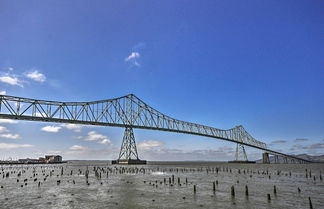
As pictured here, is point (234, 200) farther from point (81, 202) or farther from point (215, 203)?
point (81, 202)

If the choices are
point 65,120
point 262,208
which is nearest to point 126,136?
point 65,120

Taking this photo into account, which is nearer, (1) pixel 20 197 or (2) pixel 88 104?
(1) pixel 20 197

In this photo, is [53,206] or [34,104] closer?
[53,206]

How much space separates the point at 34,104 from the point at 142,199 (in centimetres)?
5876

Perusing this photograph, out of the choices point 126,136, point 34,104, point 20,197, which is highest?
point 34,104

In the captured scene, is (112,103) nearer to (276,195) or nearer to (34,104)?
(34,104)

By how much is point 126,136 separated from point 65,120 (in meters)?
28.9

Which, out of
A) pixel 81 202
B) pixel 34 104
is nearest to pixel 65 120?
pixel 34 104

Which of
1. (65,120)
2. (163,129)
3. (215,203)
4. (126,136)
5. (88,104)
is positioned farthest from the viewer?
(163,129)

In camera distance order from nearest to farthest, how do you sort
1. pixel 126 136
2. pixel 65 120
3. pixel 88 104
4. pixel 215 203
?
pixel 215 203 → pixel 65 120 → pixel 88 104 → pixel 126 136

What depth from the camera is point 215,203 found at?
75.7 feet

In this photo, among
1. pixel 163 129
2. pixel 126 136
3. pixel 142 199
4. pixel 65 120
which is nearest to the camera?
pixel 142 199

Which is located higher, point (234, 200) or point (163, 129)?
point (163, 129)

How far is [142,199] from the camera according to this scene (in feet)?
82.3
